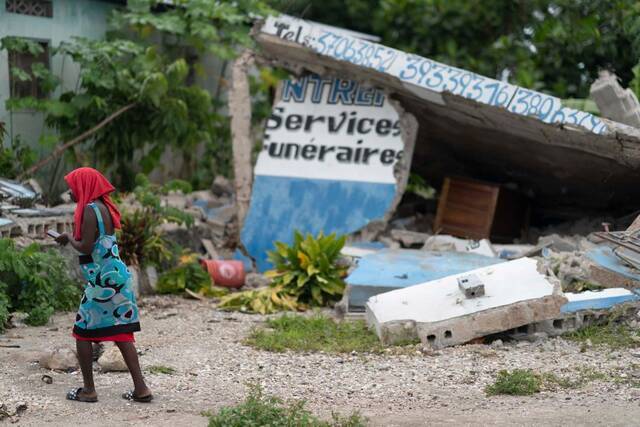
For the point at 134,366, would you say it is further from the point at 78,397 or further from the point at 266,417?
the point at 266,417

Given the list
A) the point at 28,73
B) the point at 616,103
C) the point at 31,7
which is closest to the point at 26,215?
the point at 28,73

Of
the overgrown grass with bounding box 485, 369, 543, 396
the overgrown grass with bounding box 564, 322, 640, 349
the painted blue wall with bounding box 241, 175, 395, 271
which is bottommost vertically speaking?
the overgrown grass with bounding box 485, 369, 543, 396

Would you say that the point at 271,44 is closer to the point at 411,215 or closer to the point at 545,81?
the point at 411,215

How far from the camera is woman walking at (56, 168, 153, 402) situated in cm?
632

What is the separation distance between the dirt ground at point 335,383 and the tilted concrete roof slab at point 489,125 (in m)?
3.08

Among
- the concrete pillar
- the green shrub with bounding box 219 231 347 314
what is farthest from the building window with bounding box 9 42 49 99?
the green shrub with bounding box 219 231 347 314

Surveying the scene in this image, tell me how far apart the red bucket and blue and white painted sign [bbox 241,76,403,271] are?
96cm

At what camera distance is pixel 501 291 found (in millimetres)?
8234

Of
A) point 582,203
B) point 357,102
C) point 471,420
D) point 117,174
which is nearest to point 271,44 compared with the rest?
point 357,102

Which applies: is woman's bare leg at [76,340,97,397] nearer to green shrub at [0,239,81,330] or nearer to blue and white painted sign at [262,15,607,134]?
green shrub at [0,239,81,330]

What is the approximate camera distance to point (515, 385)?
6605 mm

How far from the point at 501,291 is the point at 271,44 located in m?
5.15

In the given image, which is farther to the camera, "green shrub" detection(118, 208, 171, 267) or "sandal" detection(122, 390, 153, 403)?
"green shrub" detection(118, 208, 171, 267)

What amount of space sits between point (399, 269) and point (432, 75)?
235 centimetres
